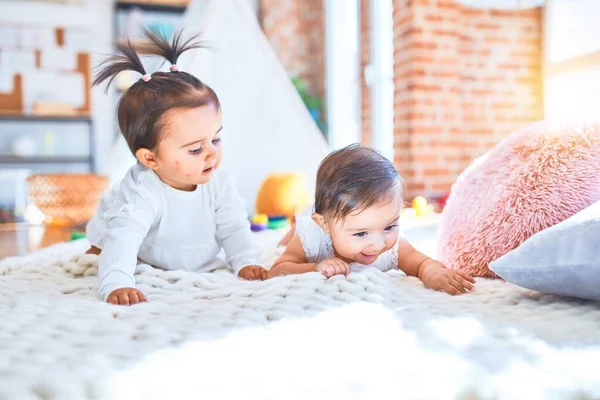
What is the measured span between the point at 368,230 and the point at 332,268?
87mm

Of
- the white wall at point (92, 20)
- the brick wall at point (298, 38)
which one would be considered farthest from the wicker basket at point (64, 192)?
the brick wall at point (298, 38)

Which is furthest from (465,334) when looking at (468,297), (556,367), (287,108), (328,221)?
(287,108)

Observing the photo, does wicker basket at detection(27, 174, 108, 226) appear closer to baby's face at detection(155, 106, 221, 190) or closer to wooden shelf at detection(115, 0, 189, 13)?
wooden shelf at detection(115, 0, 189, 13)

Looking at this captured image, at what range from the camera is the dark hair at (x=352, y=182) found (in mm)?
850

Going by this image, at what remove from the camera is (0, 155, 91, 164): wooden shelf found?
170 inches

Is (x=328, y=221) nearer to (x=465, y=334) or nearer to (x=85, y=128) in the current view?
(x=465, y=334)

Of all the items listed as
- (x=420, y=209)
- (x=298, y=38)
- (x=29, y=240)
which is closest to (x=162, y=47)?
(x=420, y=209)

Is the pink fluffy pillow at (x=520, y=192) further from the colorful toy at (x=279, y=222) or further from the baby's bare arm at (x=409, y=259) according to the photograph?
the colorful toy at (x=279, y=222)

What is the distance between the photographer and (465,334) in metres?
0.60

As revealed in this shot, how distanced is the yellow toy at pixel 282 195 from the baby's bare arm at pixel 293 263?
4.06 feet

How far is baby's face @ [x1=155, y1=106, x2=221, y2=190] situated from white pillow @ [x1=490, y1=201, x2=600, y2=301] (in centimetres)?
53

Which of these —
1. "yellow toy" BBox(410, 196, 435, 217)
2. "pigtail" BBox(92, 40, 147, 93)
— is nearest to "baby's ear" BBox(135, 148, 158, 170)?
"pigtail" BBox(92, 40, 147, 93)

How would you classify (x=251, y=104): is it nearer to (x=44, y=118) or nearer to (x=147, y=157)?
(x=147, y=157)

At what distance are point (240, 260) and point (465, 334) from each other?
1.91ft
